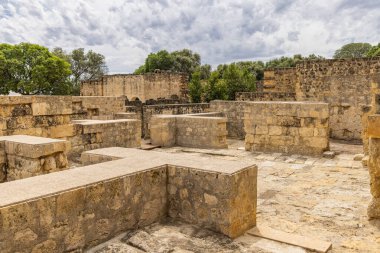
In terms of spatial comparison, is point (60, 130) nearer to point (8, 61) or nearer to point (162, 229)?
point (162, 229)

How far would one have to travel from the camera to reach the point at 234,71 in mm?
29188

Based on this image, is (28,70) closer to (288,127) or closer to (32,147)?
(288,127)

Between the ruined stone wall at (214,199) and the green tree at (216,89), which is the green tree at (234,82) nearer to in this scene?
the green tree at (216,89)

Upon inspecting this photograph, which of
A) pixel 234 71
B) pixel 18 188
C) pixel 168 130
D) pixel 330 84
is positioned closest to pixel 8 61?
pixel 234 71

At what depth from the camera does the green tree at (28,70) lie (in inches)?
1141

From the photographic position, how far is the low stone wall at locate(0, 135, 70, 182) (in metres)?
5.38

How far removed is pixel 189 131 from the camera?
11.0m

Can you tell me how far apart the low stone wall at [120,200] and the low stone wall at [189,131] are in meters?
5.84

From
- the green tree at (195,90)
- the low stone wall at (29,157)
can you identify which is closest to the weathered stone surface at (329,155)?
the low stone wall at (29,157)

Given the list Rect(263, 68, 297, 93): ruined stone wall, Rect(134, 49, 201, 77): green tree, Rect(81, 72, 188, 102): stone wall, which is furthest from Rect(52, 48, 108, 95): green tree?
Rect(263, 68, 297, 93): ruined stone wall

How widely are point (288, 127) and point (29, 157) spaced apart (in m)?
6.77

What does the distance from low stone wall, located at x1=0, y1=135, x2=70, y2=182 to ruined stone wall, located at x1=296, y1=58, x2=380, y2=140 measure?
33.3 feet

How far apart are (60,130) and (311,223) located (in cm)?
558

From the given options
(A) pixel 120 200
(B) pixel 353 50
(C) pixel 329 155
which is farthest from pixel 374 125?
(B) pixel 353 50
